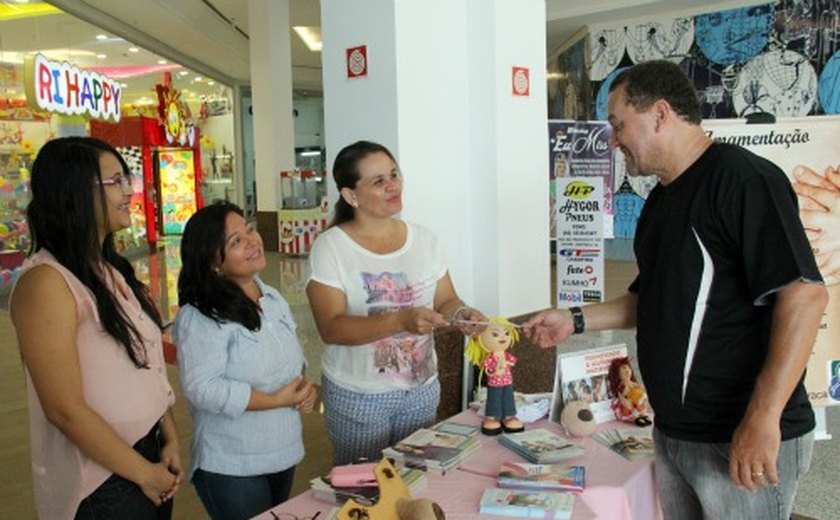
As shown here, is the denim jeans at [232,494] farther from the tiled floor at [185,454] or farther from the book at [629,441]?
the tiled floor at [185,454]

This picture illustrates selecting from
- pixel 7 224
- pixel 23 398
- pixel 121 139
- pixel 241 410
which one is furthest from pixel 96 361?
pixel 121 139

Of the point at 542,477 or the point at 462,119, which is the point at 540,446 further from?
the point at 462,119

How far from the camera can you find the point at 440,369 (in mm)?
3379

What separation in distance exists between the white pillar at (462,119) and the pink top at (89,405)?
68.2 inches

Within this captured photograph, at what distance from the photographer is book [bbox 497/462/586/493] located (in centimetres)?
189

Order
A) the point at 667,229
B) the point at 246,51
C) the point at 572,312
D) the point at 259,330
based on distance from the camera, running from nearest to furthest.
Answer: the point at 667,229 → the point at 259,330 → the point at 572,312 → the point at 246,51

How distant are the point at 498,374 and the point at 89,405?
50.1 inches

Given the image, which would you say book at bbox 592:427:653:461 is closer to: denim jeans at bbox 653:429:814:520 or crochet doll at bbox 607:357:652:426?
crochet doll at bbox 607:357:652:426

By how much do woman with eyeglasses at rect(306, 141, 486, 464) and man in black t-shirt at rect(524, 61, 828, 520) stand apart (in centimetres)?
75

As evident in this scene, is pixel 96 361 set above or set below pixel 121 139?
below

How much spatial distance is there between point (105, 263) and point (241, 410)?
53 centimetres

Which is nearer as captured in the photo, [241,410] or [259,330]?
[241,410]

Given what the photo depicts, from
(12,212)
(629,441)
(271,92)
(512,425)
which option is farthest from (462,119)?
(271,92)

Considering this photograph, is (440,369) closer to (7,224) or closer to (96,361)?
(96,361)
